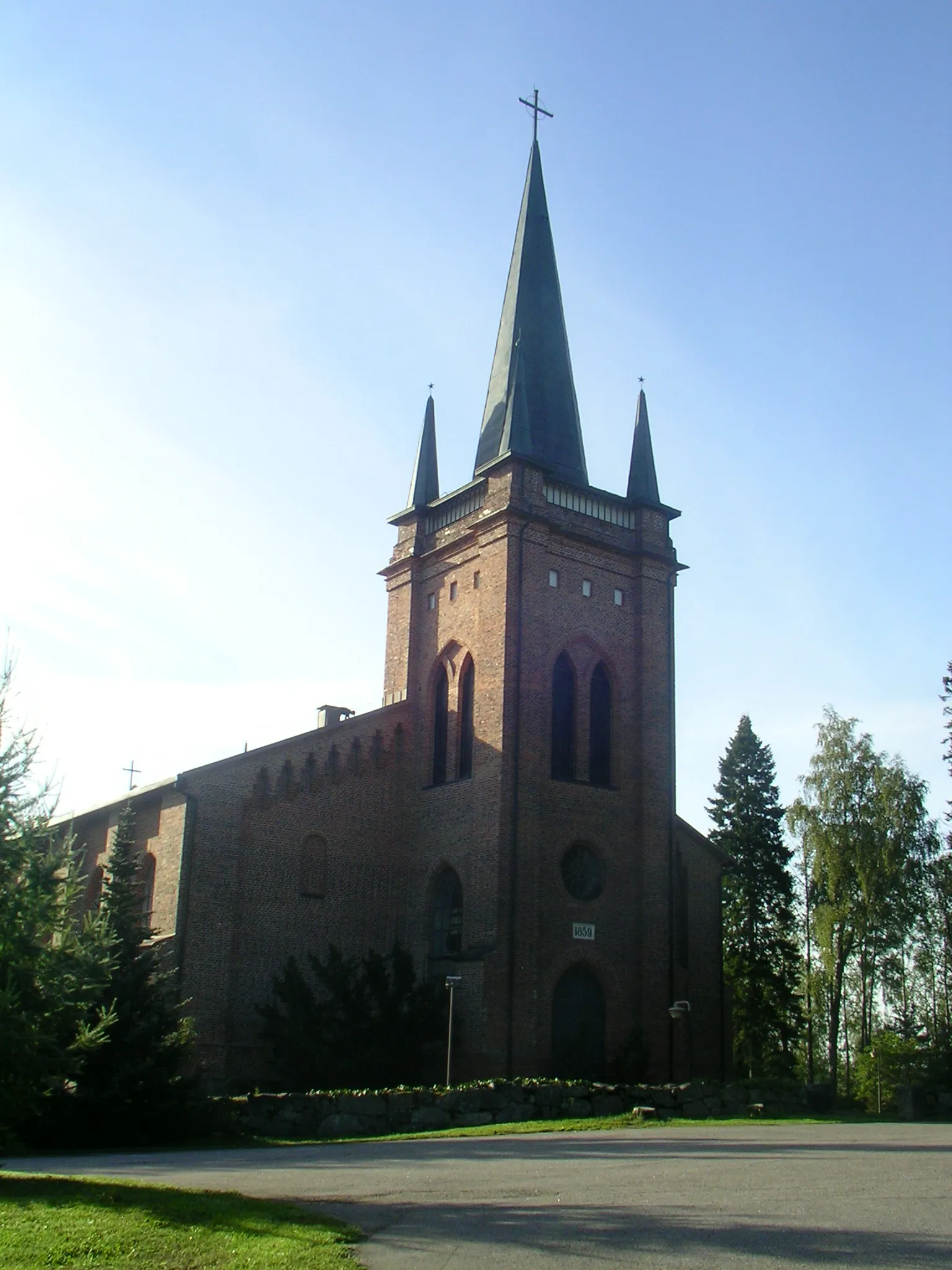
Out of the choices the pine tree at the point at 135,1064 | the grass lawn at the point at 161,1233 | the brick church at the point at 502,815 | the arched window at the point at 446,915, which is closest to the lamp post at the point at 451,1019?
the brick church at the point at 502,815

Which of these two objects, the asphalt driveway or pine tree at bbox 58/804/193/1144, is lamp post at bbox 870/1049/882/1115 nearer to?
the asphalt driveway

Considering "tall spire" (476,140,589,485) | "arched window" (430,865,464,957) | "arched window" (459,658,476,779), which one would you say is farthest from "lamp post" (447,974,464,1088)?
"tall spire" (476,140,589,485)

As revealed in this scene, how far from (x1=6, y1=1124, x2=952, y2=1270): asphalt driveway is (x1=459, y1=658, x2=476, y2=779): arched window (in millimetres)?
13523

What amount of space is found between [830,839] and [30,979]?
33.6 m

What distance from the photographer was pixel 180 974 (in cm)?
2866

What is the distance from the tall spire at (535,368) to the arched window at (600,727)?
212 inches

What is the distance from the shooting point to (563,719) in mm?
32844

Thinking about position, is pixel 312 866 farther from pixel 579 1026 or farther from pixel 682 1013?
pixel 682 1013

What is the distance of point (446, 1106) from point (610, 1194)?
10290mm

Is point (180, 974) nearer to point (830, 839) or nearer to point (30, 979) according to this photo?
point (30, 979)

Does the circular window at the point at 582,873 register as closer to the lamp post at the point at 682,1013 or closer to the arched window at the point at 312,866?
the lamp post at the point at 682,1013

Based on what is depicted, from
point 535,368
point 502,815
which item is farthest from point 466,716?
point 535,368

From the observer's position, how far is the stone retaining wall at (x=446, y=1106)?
21656 mm

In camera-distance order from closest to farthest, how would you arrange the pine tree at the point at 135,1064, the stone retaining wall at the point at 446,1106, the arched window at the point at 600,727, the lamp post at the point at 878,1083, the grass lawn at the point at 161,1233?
1. the grass lawn at the point at 161,1233
2. the pine tree at the point at 135,1064
3. the stone retaining wall at the point at 446,1106
4. the lamp post at the point at 878,1083
5. the arched window at the point at 600,727
